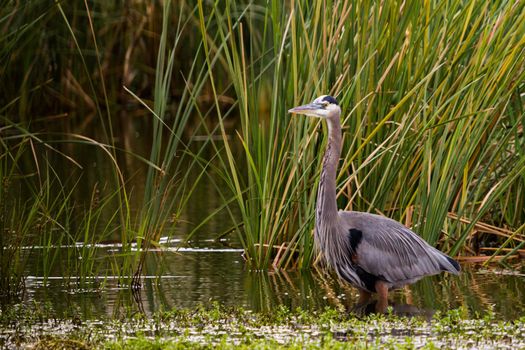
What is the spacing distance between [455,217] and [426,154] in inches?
31.4

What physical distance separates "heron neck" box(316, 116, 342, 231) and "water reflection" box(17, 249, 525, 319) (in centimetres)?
58

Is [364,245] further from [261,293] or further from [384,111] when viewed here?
[384,111]

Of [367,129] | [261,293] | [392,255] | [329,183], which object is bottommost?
[261,293]

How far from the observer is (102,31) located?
18.0 m

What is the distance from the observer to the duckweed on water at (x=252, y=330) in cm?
606

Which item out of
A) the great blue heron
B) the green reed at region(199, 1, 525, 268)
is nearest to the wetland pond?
the great blue heron

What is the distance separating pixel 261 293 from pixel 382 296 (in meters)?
0.85

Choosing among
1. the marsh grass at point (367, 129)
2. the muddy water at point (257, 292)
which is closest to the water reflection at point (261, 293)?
the muddy water at point (257, 292)

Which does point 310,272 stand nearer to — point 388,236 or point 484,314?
point 388,236

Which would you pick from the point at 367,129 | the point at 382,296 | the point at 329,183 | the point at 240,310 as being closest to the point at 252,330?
the point at 240,310

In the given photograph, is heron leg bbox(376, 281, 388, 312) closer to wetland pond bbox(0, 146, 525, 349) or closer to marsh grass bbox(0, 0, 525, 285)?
wetland pond bbox(0, 146, 525, 349)

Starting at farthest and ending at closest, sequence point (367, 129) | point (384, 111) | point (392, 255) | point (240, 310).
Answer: point (367, 129)
point (384, 111)
point (392, 255)
point (240, 310)

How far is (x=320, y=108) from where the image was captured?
7.61m

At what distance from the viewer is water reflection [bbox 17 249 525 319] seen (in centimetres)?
747
